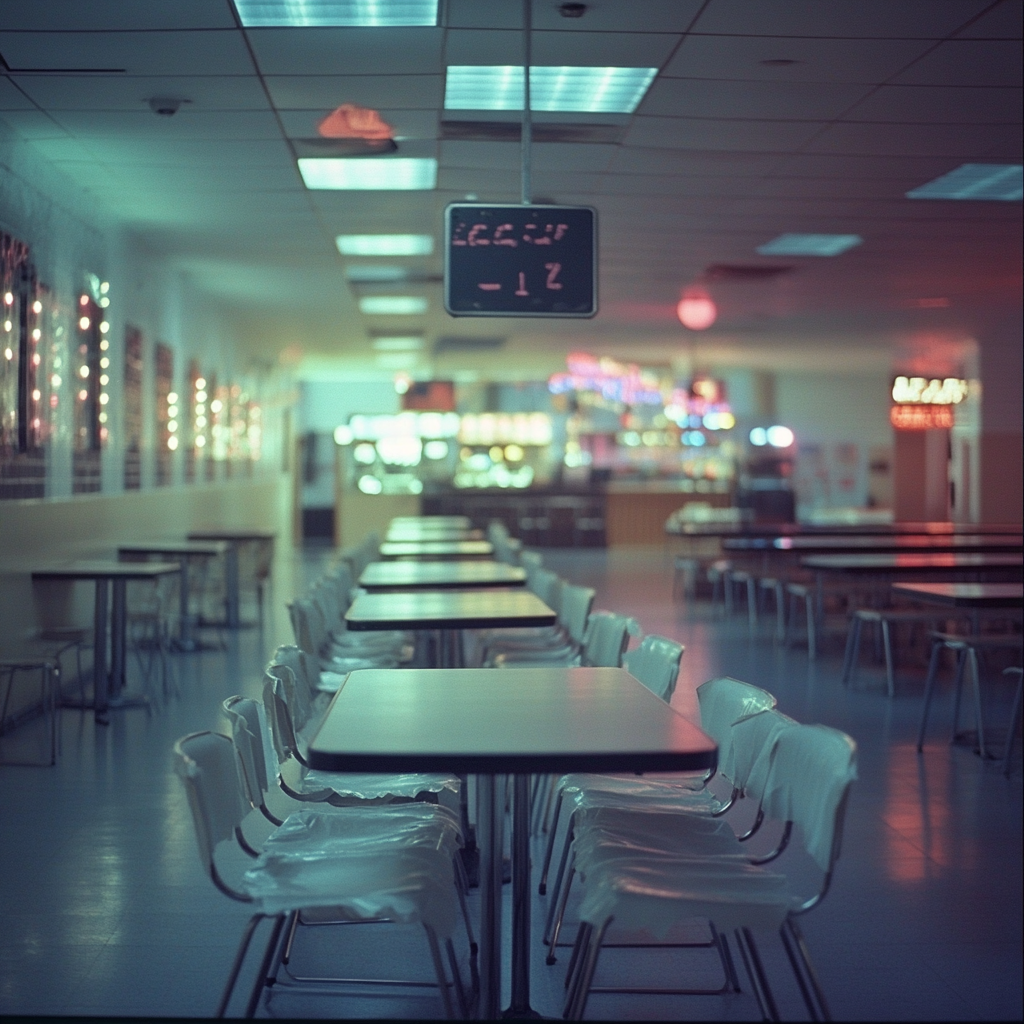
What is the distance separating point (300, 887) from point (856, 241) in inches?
278

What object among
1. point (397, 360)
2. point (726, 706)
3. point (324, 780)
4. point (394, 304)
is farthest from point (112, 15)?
point (397, 360)

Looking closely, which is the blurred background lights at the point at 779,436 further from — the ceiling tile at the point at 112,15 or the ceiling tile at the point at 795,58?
the ceiling tile at the point at 112,15

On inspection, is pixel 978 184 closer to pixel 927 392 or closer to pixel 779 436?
pixel 927 392

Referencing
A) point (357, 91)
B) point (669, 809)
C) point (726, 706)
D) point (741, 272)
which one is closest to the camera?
point (669, 809)

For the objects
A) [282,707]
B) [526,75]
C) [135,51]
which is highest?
[135,51]

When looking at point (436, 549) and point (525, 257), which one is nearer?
point (525, 257)

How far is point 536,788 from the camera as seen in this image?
4.00 meters

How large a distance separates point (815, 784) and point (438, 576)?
13.2 ft

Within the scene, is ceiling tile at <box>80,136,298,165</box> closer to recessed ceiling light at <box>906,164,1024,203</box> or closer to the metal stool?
the metal stool

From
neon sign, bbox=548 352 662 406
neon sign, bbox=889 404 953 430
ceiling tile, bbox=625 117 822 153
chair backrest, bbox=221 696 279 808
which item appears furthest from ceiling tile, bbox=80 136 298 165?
neon sign, bbox=548 352 662 406

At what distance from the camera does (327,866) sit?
98.1 inches

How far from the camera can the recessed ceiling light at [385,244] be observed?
27.2 feet

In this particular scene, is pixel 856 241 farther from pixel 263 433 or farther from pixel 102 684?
pixel 263 433

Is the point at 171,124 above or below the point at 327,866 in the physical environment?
above
